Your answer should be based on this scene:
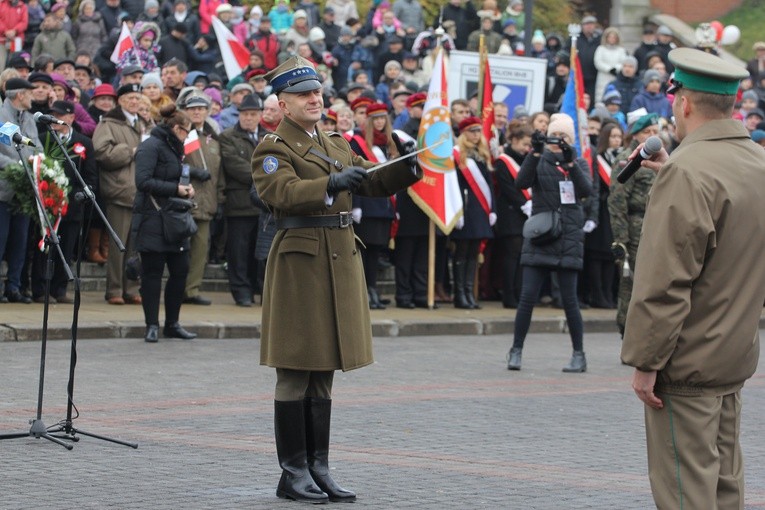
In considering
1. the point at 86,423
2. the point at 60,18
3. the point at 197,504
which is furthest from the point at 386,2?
the point at 197,504

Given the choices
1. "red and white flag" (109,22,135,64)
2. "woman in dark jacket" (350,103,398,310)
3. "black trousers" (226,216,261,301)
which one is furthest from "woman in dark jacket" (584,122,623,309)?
"red and white flag" (109,22,135,64)

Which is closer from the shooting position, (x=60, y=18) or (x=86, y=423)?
(x=86, y=423)

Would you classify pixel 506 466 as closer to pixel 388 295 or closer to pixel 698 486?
pixel 698 486

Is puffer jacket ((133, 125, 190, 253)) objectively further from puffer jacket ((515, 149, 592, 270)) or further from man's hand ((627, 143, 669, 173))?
man's hand ((627, 143, 669, 173))

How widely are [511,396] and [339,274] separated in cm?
435

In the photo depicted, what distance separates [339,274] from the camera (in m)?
7.58

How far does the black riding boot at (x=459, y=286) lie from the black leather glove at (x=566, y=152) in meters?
4.92

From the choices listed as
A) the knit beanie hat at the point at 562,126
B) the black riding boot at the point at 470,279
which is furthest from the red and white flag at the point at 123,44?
the knit beanie hat at the point at 562,126

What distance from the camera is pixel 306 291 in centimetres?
754

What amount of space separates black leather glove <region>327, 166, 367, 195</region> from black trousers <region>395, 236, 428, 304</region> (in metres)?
10.2

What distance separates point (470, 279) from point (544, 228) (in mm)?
5139

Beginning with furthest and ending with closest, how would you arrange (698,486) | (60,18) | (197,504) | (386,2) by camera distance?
(386,2), (60,18), (197,504), (698,486)

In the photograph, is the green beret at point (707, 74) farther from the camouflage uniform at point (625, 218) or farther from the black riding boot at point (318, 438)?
the camouflage uniform at point (625, 218)

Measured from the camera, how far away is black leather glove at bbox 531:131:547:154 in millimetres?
12938
